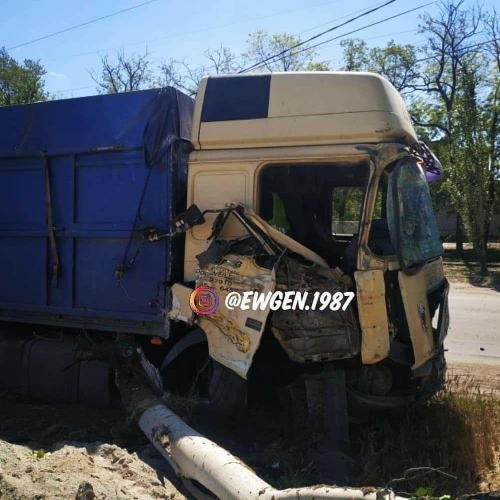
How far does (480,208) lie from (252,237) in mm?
17859

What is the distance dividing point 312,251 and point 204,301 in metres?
0.89

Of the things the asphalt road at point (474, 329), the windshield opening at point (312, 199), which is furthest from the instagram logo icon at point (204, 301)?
the asphalt road at point (474, 329)

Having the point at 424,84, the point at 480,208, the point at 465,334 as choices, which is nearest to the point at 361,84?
the point at 465,334

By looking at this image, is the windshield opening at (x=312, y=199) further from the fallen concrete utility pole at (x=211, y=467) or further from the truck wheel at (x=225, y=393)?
the fallen concrete utility pole at (x=211, y=467)

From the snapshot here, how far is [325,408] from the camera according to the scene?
417 cm

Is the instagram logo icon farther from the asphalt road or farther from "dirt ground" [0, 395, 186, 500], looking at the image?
the asphalt road

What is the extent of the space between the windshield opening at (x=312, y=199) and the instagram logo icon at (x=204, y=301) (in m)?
0.72

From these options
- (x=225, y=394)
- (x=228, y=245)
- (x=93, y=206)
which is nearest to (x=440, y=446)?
(x=225, y=394)

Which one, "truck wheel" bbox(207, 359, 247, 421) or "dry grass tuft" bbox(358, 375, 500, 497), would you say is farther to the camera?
"truck wheel" bbox(207, 359, 247, 421)

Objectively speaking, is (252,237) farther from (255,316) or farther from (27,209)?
(27,209)

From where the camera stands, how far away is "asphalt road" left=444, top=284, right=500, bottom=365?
7.74 m

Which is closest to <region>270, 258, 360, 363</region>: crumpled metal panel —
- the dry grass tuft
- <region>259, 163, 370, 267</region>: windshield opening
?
<region>259, 163, 370, 267</region>: windshield opening

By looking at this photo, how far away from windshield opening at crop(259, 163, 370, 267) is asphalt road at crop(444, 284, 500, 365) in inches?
131

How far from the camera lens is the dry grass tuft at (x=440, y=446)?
12.5ft
